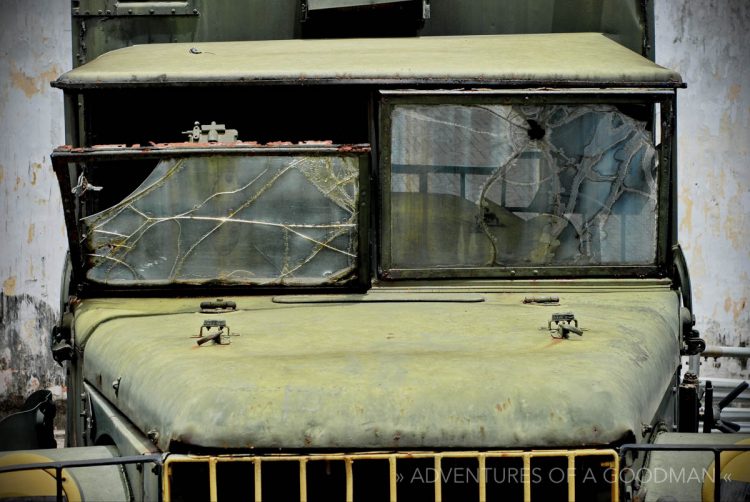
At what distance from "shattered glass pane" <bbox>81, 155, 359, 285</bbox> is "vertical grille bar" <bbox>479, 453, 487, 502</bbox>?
181cm

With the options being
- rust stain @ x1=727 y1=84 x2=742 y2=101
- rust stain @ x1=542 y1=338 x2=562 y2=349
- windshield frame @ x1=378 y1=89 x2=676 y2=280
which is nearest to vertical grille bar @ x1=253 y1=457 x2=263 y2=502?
rust stain @ x1=542 y1=338 x2=562 y2=349

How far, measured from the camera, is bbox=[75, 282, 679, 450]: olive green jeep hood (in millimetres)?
3934

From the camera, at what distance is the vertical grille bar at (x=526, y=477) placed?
12.6ft

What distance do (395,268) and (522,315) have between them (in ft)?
2.33

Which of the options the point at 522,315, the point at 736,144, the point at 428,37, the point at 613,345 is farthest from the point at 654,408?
the point at 736,144

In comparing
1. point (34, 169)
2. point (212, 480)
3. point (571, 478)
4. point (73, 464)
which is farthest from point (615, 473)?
point (34, 169)

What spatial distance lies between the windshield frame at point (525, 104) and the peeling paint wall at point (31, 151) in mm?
4583

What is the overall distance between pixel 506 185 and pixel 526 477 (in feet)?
6.43

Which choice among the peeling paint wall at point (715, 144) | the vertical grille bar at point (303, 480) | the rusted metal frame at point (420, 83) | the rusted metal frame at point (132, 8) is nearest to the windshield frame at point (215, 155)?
the rusted metal frame at point (420, 83)

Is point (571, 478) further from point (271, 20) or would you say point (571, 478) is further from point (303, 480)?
point (271, 20)

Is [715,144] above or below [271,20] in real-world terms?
below

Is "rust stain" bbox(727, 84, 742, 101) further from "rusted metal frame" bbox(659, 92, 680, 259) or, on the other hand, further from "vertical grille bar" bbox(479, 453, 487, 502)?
"vertical grille bar" bbox(479, 453, 487, 502)

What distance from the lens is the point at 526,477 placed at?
388 centimetres

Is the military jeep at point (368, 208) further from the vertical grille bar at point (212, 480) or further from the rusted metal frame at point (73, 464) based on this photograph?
the vertical grille bar at point (212, 480)
